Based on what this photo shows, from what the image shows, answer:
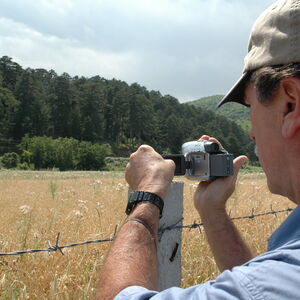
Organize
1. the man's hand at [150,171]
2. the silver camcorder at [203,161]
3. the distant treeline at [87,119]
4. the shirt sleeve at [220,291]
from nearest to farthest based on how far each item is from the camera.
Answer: the shirt sleeve at [220,291]
the man's hand at [150,171]
the silver camcorder at [203,161]
the distant treeline at [87,119]

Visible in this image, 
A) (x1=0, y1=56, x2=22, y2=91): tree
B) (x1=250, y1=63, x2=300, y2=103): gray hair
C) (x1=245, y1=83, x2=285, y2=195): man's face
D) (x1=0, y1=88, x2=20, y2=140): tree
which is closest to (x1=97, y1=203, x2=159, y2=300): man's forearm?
(x1=245, y1=83, x2=285, y2=195): man's face

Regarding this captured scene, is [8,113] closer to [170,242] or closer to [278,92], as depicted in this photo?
[170,242]

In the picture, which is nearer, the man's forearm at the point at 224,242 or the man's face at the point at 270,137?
the man's face at the point at 270,137

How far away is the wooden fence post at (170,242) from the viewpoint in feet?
6.88

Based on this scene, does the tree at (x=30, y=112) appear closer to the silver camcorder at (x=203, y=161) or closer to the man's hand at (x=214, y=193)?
the man's hand at (x=214, y=193)

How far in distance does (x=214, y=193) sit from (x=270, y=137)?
715 mm

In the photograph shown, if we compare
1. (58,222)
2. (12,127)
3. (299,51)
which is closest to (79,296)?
(299,51)

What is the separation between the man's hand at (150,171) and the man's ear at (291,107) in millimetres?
Answer: 553

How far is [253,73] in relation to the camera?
144 cm

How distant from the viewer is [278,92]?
4.23ft

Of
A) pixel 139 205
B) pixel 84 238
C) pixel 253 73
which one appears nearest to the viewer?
pixel 253 73

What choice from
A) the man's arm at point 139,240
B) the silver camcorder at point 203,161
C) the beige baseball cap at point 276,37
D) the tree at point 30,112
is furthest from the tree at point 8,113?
the beige baseball cap at point 276,37

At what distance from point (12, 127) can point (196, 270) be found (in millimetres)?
103692

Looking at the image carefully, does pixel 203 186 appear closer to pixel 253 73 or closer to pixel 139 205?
pixel 139 205
